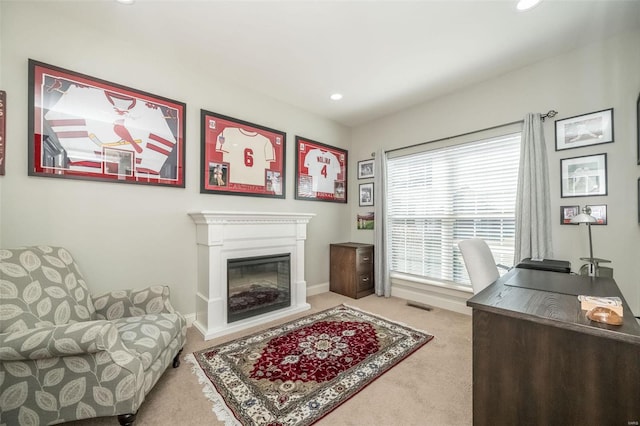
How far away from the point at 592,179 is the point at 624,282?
0.93 metres

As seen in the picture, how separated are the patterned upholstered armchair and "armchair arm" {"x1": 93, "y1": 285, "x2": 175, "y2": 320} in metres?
0.18

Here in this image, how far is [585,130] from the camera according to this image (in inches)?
92.4

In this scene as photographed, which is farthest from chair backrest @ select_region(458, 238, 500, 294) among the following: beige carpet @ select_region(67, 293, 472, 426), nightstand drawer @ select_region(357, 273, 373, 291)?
nightstand drawer @ select_region(357, 273, 373, 291)

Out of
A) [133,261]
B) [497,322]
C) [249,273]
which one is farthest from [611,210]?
[133,261]

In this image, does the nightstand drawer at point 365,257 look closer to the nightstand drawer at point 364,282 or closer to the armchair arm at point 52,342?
the nightstand drawer at point 364,282

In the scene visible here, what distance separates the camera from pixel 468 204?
313 centimetres

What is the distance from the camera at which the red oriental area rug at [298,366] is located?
1544 mm

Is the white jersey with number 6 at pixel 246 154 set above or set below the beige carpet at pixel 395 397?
above

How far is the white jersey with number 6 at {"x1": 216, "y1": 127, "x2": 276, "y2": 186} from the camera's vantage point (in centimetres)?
298

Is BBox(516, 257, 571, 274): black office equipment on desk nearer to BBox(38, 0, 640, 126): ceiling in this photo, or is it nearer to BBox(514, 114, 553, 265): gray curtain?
BBox(514, 114, 553, 265): gray curtain

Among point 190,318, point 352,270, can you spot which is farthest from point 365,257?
point 190,318

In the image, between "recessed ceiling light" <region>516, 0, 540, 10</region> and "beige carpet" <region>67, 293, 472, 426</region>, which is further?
"recessed ceiling light" <region>516, 0, 540, 10</region>

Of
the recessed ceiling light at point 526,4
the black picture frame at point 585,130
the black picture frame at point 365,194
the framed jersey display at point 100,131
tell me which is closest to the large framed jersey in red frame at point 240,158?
the framed jersey display at point 100,131

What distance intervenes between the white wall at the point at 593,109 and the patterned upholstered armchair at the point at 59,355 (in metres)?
3.58
